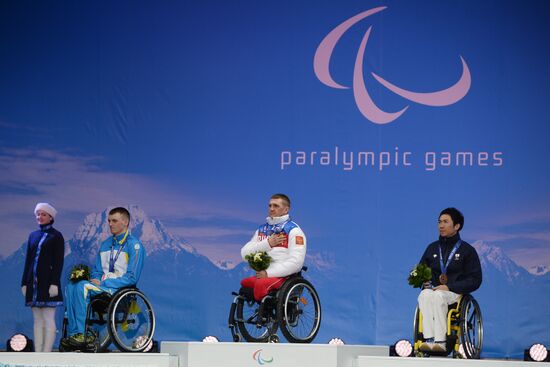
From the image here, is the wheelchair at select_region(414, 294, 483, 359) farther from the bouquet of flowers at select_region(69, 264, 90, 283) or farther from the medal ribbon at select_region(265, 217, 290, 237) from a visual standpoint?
the bouquet of flowers at select_region(69, 264, 90, 283)

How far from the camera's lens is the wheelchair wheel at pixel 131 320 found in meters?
7.80

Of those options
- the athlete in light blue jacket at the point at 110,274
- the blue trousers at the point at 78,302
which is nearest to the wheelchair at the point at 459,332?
the athlete in light blue jacket at the point at 110,274

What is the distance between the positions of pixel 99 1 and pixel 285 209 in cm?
311

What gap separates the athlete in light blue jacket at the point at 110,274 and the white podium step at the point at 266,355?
2.81 ft

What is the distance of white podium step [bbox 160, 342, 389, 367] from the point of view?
7230 mm

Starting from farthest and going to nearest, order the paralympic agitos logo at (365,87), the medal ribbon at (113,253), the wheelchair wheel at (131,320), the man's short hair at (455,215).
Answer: the paralympic agitos logo at (365,87) → the medal ribbon at (113,253) → the man's short hair at (455,215) → the wheelchair wheel at (131,320)

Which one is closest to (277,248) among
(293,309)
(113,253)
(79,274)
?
(293,309)

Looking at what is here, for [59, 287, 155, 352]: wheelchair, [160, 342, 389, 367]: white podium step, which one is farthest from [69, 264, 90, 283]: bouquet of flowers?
[160, 342, 389, 367]: white podium step

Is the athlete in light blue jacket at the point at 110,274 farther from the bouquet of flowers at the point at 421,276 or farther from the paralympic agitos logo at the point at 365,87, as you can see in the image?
the paralympic agitos logo at the point at 365,87

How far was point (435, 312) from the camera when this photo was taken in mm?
7672

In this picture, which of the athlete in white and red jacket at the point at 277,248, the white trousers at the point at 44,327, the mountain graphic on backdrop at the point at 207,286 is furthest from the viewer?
the mountain graphic on backdrop at the point at 207,286

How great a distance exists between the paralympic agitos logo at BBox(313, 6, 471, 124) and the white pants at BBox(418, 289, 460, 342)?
7.46 ft

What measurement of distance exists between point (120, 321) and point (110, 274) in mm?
507

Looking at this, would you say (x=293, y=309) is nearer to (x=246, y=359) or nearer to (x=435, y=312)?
(x=246, y=359)
